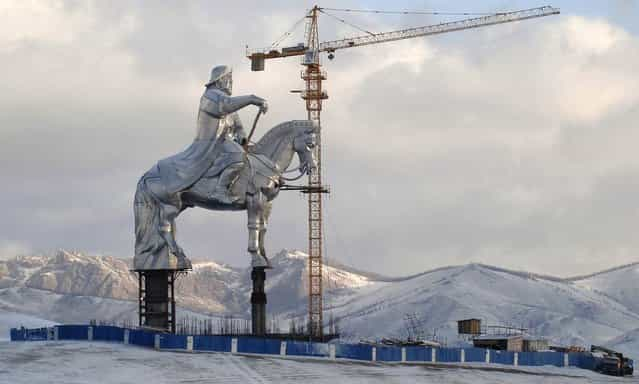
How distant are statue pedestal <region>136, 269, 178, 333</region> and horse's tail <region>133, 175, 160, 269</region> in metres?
1.46

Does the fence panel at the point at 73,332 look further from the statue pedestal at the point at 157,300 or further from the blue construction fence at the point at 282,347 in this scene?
the statue pedestal at the point at 157,300

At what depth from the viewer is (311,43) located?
15562 centimetres

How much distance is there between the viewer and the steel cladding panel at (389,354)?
105 metres

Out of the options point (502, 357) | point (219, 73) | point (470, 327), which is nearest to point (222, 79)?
point (219, 73)

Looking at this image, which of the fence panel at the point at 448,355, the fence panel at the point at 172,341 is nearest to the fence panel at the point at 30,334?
the fence panel at the point at 172,341

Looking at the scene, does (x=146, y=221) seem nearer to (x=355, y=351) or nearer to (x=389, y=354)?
(x=355, y=351)

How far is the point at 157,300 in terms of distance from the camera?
107812 millimetres

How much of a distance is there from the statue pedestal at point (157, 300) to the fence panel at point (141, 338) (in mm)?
4639

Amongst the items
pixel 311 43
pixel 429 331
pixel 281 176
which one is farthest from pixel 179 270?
pixel 429 331

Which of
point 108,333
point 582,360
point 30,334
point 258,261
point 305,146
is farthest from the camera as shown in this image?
point 582,360

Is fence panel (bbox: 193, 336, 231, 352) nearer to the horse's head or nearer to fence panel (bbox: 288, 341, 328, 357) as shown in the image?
fence panel (bbox: 288, 341, 328, 357)

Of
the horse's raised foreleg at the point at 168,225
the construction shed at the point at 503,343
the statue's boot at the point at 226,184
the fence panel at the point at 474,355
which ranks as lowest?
the fence panel at the point at 474,355

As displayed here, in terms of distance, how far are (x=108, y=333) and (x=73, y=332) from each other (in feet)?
10.1

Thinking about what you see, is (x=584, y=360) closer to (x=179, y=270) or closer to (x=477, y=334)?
(x=477, y=334)
